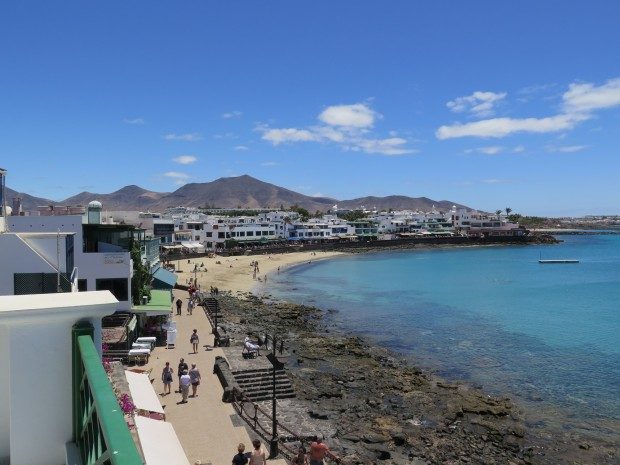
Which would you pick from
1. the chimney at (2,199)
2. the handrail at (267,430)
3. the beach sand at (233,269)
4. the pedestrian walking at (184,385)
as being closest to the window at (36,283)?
the chimney at (2,199)

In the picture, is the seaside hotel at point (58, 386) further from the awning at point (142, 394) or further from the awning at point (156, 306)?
the awning at point (156, 306)

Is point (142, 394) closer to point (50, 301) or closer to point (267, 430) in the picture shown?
point (267, 430)

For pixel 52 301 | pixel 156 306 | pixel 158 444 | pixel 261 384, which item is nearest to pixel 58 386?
pixel 52 301

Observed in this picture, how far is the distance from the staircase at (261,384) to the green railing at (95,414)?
1763 centimetres

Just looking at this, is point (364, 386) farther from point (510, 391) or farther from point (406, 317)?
point (406, 317)

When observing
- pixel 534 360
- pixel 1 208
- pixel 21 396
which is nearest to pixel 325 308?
pixel 534 360

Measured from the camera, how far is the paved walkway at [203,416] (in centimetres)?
1460

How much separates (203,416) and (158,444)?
20.3 ft

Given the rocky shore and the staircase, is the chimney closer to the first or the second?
the staircase

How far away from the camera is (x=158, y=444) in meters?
11.2

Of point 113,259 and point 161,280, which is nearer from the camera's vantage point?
point 113,259

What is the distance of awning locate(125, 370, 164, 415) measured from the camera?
13812mm

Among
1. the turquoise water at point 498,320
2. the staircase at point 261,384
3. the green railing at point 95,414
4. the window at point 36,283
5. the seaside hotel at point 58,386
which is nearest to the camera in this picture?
the green railing at point 95,414

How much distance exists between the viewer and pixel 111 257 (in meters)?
25.0
